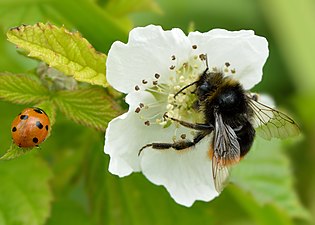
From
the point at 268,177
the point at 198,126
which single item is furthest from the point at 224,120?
the point at 268,177

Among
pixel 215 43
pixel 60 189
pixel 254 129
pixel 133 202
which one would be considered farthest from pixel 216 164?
pixel 60 189

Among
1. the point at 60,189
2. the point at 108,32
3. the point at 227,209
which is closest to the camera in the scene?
the point at 108,32

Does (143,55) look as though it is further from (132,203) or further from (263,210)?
(263,210)

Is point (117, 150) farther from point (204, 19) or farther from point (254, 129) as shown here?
point (204, 19)

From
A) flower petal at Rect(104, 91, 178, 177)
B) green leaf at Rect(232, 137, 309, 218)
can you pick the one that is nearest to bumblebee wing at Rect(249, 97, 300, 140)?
flower petal at Rect(104, 91, 178, 177)

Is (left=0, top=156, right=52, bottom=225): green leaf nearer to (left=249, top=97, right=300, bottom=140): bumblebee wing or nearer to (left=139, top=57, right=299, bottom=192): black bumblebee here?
(left=139, top=57, right=299, bottom=192): black bumblebee

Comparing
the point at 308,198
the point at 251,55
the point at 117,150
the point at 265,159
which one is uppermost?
the point at 251,55

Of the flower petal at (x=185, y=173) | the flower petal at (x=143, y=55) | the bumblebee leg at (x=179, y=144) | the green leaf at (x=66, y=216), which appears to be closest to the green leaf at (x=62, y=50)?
the flower petal at (x=143, y=55)
